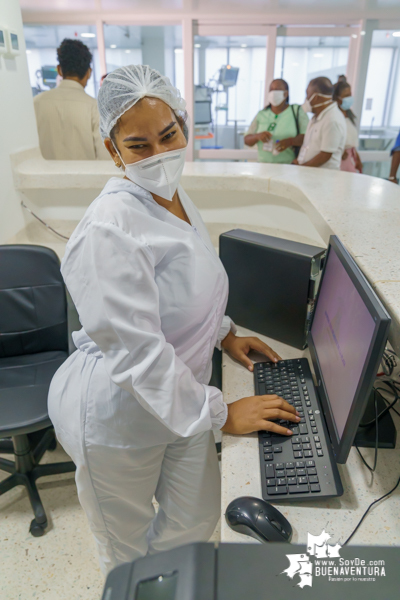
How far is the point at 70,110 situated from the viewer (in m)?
2.60

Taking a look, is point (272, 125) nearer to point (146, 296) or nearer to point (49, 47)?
point (146, 296)

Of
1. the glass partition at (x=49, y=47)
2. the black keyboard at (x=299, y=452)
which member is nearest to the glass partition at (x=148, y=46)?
the glass partition at (x=49, y=47)

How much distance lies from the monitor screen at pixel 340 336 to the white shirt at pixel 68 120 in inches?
81.8

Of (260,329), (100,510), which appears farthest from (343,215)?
(100,510)

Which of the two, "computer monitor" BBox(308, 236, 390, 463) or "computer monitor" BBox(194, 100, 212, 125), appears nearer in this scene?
"computer monitor" BBox(308, 236, 390, 463)

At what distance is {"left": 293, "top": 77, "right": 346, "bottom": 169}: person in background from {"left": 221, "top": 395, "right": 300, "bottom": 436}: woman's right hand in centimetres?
212

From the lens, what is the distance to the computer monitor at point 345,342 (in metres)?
0.64

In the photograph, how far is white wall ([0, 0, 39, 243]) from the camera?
6.34ft

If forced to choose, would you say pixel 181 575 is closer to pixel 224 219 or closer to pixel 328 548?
pixel 328 548

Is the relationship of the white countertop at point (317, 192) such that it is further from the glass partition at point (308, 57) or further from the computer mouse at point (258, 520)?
the glass partition at point (308, 57)

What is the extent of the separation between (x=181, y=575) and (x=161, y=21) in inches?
229

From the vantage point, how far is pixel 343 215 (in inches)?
48.8

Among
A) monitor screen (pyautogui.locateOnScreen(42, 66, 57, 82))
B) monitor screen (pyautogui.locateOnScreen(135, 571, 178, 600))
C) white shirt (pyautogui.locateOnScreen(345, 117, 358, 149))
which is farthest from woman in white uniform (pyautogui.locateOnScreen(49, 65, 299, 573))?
monitor screen (pyautogui.locateOnScreen(42, 66, 57, 82))

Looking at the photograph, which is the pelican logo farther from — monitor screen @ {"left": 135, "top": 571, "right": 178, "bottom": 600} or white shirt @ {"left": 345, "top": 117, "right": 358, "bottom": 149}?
white shirt @ {"left": 345, "top": 117, "right": 358, "bottom": 149}
